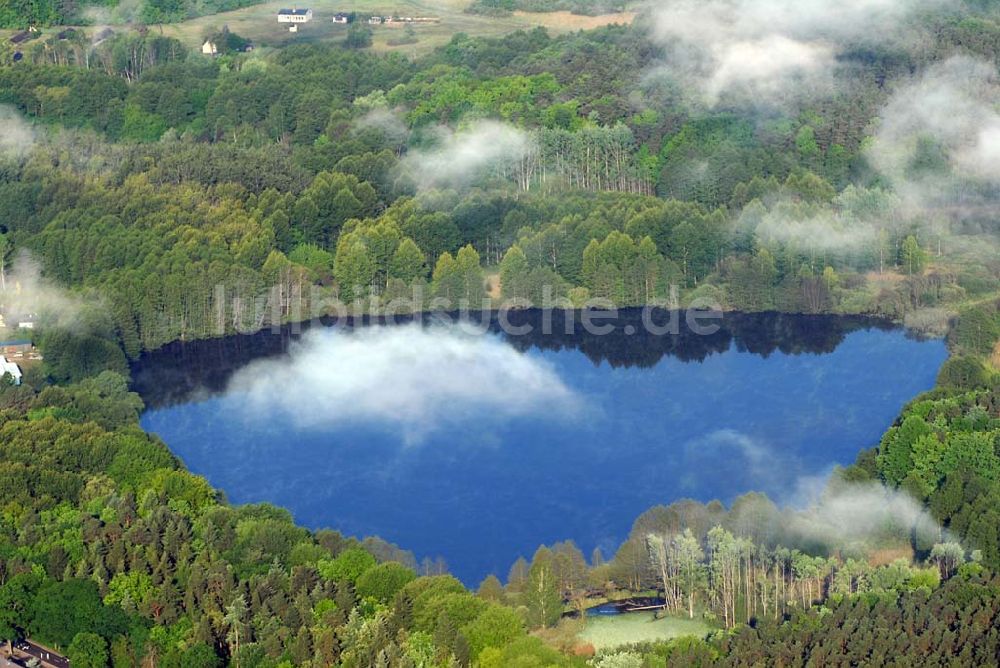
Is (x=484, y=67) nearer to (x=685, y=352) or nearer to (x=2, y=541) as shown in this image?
(x=685, y=352)

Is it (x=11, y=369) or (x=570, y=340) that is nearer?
(x=11, y=369)

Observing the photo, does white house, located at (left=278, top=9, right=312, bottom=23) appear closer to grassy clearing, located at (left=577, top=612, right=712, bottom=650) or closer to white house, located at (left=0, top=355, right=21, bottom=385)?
white house, located at (left=0, top=355, right=21, bottom=385)

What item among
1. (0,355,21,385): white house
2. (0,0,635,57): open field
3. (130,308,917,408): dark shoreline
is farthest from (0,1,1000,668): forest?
(0,0,635,57): open field

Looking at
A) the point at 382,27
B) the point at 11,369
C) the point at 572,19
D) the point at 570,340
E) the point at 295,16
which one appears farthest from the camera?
the point at 295,16

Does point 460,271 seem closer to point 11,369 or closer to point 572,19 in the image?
point 11,369

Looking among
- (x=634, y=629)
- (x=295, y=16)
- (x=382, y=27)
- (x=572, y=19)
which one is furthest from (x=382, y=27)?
(x=634, y=629)

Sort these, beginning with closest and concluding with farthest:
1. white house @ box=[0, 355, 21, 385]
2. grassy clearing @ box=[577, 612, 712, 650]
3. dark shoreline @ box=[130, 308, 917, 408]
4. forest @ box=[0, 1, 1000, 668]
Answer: forest @ box=[0, 1, 1000, 668], grassy clearing @ box=[577, 612, 712, 650], white house @ box=[0, 355, 21, 385], dark shoreline @ box=[130, 308, 917, 408]

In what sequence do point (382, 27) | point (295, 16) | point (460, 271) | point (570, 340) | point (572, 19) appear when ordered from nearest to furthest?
point (570, 340) < point (460, 271) < point (572, 19) < point (382, 27) < point (295, 16)

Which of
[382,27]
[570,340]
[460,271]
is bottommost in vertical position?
[570,340]
